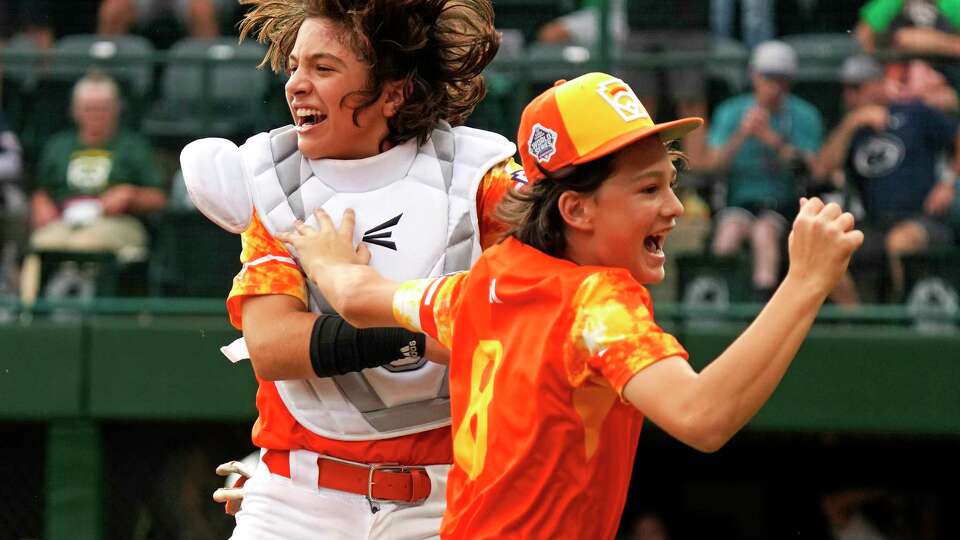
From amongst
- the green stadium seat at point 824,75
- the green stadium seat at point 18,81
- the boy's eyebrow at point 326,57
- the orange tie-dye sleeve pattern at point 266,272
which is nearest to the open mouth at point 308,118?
the boy's eyebrow at point 326,57

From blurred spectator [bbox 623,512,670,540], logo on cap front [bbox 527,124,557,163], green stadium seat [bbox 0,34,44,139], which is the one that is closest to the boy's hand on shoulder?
logo on cap front [bbox 527,124,557,163]

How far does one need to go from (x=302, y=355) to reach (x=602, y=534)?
83cm

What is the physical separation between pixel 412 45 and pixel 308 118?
0.30 m

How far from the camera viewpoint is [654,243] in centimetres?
296

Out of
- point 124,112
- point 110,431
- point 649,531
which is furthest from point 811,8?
point 110,431

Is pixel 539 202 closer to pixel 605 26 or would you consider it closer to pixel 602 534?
pixel 602 534

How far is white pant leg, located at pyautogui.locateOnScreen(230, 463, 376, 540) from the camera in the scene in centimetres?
354

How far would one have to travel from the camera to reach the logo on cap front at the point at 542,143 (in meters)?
2.92

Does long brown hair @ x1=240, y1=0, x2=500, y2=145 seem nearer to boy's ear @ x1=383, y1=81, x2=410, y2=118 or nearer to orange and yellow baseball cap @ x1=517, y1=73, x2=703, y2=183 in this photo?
boy's ear @ x1=383, y1=81, x2=410, y2=118

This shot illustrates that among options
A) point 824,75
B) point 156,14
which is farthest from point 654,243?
point 156,14

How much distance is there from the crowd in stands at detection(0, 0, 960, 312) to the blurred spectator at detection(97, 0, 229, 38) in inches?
15.0

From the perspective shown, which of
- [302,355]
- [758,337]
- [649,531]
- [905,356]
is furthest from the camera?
[649,531]

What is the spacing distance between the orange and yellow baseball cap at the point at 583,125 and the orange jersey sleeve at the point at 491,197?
0.58 metres

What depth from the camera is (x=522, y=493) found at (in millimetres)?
2861
